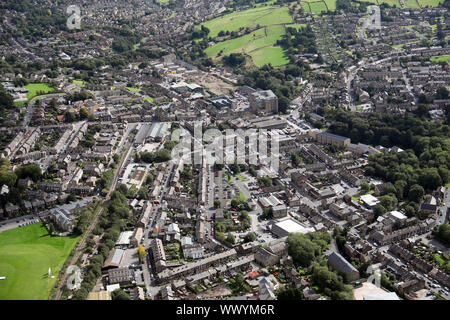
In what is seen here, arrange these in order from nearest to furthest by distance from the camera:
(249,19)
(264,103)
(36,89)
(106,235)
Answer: (106,235) < (264,103) < (36,89) < (249,19)

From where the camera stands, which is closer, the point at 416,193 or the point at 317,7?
the point at 416,193

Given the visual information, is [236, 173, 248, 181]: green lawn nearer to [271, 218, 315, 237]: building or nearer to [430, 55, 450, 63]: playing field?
[271, 218, 315, 237]: building

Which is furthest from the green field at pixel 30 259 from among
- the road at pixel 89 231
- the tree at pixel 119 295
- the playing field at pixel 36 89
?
the playing field at pixel 36 89

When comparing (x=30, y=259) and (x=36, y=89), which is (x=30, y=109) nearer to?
(x=36, y=89)

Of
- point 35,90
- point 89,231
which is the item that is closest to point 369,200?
point 89,231

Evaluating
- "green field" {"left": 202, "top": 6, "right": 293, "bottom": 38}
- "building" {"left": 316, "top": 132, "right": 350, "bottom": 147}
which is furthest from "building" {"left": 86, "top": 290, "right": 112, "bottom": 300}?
"green field" {"left": 202, "top": 6, "right": 293, "bottom": 38}
